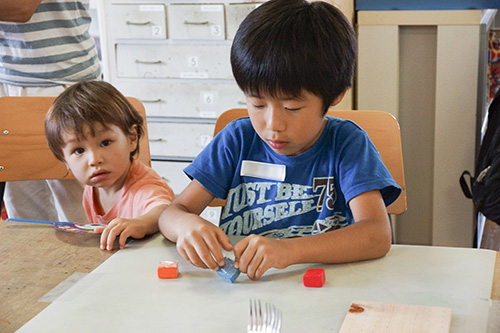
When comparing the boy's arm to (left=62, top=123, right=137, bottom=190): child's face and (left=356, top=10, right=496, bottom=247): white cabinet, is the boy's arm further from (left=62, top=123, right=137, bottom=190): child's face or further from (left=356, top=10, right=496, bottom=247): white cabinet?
(left=356, top=10, right=496, bottom=247): white cabinet

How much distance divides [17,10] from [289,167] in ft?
2.95

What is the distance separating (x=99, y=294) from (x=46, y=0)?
45.6 inches

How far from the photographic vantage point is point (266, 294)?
29.8 inches

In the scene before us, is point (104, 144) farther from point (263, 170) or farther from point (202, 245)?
point (202, 245)

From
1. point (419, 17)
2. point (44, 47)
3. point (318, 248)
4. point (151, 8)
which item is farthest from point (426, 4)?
point (318, 248)

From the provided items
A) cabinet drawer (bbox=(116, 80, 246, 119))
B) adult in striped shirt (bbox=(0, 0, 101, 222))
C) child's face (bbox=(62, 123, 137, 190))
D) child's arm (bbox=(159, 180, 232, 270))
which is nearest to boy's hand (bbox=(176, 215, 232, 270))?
child's arm (bbox=(159, 180, 232, 270))

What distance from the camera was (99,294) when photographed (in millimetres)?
769

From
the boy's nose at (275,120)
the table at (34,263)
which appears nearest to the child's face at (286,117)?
the boy's nose at (275,120)

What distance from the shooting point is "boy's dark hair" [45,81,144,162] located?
1248 mm

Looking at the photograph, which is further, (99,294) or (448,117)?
(448,117)

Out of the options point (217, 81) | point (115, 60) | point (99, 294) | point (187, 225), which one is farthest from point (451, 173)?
point (99, 294)

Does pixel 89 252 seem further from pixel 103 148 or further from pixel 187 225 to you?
pixel 103 148

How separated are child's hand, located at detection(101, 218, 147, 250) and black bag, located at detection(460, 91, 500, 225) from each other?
133cm

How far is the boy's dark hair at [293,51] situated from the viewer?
94 centimetres
